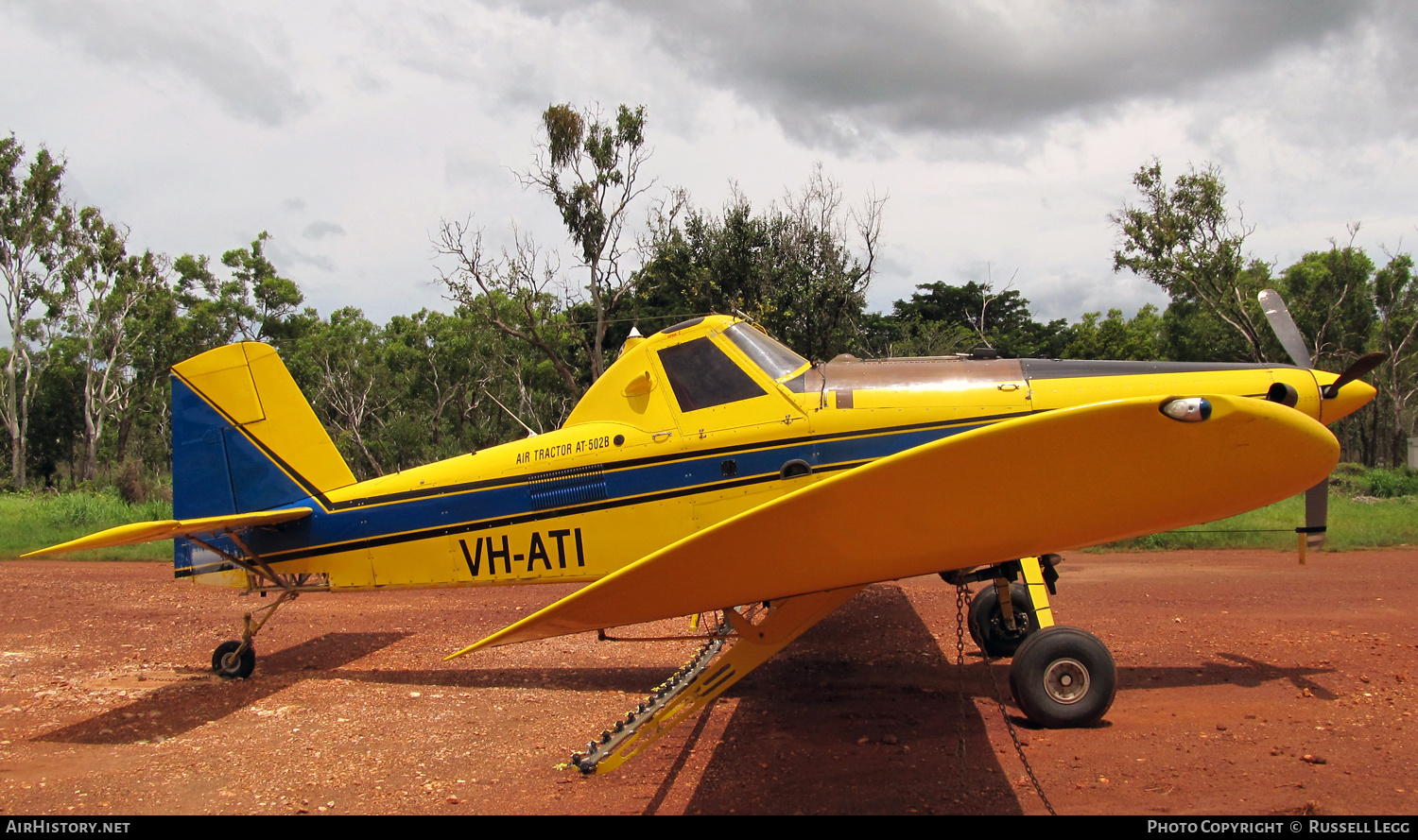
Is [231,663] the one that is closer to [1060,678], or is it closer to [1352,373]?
[1060,678]

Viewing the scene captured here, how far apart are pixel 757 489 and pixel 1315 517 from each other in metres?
4.12

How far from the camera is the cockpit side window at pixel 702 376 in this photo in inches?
209

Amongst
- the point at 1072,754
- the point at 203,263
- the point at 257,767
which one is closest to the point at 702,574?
the point at 1072,754

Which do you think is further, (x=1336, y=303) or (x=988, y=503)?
(x=1336, y=303)

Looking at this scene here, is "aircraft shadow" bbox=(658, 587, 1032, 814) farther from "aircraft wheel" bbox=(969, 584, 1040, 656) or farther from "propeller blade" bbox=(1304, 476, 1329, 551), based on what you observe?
"propeller blade" bbox=(1304, 476, 1329, 551)

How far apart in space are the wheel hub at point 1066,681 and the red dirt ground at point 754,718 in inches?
10.0

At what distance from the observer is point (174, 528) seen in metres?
5.95

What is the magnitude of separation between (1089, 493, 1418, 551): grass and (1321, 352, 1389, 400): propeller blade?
6.80 meters

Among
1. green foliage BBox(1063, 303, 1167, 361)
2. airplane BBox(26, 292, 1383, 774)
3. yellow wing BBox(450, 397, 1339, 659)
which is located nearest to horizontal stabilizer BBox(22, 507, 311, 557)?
airplane BBox(26, 292, 1383, 774)

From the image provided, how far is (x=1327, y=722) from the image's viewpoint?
4.87 m

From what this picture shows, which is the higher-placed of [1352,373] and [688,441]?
[1352,373]

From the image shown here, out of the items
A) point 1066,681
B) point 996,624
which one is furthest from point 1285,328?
point 1066,681

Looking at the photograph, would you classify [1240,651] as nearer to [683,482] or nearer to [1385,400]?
[683,482]
